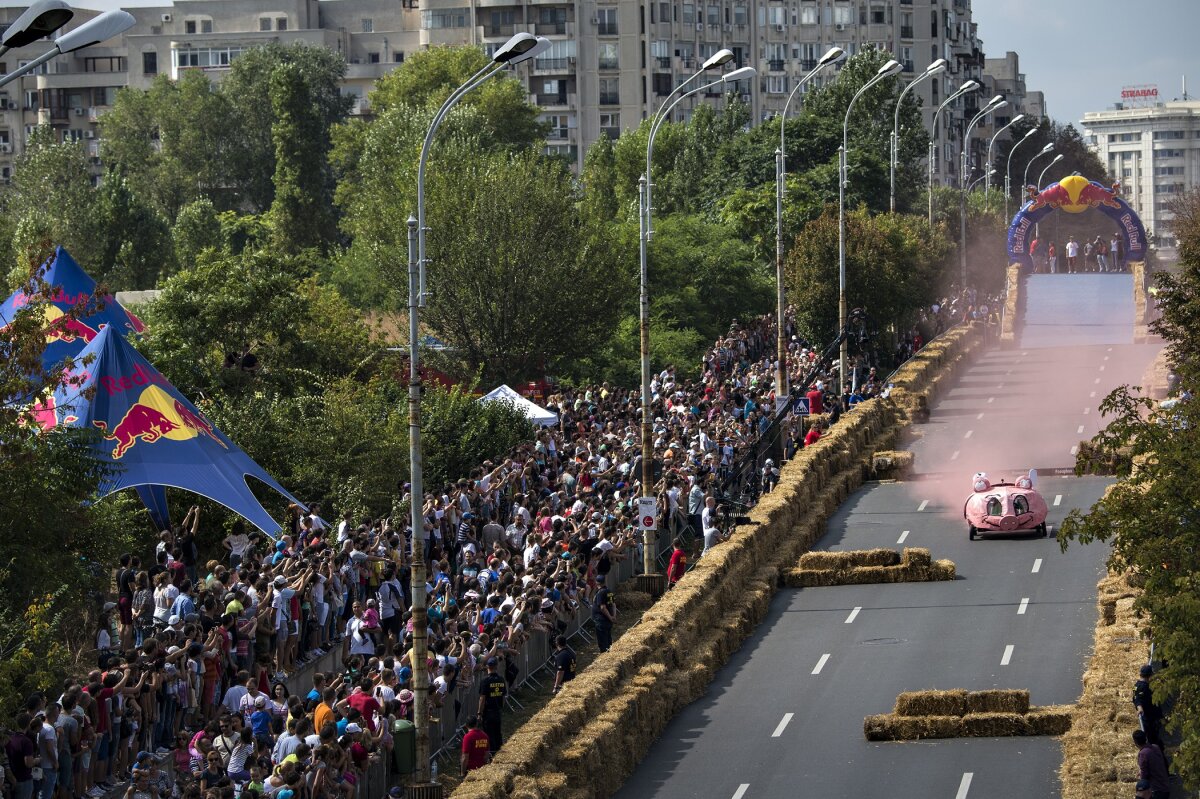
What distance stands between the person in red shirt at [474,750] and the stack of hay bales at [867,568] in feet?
49.6

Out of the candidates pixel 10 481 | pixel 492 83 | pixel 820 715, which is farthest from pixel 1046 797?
pixel 492 83

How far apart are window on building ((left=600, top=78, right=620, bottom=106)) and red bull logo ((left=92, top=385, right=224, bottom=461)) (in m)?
98.1

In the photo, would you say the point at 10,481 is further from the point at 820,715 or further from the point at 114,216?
the point at 114,216

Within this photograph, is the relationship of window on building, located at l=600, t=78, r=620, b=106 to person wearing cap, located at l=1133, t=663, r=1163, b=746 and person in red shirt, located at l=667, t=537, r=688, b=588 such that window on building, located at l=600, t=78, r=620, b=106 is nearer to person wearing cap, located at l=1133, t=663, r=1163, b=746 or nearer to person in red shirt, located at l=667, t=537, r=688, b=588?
person in red shirt, located at l=667, t=537, r=688, b=588

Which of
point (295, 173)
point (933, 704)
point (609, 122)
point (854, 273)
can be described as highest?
point (609, 122)

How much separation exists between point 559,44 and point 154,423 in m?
99.7

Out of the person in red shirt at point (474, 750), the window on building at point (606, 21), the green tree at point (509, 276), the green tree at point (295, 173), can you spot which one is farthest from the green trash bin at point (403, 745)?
the window on building at point (606, 21)

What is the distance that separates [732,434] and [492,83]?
71.1 metres

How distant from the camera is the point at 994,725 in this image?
1145 inches

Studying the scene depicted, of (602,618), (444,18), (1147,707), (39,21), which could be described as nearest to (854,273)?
(602,618)

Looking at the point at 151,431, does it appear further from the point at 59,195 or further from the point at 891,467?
the point at 59,195

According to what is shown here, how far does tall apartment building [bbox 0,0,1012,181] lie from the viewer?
437ft

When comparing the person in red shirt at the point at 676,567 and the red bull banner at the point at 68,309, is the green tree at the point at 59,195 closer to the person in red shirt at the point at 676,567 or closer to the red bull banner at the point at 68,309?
the red bull banner at the point at 68,309

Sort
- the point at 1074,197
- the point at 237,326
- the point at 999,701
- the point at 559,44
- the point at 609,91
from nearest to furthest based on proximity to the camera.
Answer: the point at 999,701 → the point at 237,326 → the point at 1074,197 → the point at 559,44 → the point at 609,91
